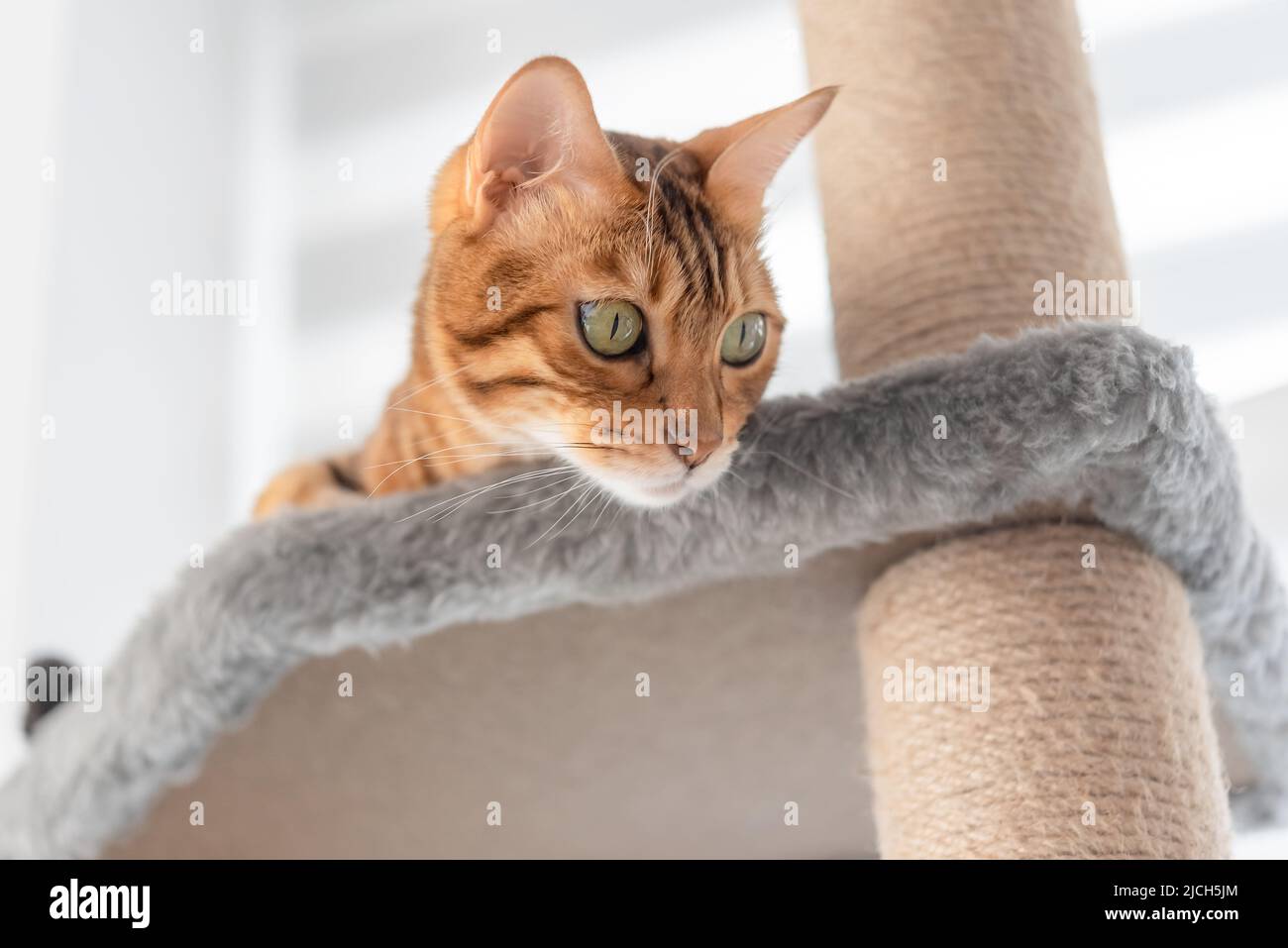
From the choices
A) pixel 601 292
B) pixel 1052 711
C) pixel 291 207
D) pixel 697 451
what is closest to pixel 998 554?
pixel 1052 711

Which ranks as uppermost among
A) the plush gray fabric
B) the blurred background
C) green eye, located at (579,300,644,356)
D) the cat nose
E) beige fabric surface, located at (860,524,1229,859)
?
the blurred background

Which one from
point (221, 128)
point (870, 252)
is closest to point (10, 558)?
point (221, 128)

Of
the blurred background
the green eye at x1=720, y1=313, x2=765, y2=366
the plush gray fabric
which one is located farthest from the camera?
the blurred background

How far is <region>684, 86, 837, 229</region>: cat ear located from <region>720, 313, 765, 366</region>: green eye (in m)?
0.11

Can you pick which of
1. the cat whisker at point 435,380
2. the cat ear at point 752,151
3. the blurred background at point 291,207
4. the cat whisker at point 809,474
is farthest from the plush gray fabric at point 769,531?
the blurred background at point 291,207

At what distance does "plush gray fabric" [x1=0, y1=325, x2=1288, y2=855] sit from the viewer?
747 millimetres

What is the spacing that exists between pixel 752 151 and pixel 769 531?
370 millimetres

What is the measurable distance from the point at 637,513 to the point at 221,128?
2076 mm

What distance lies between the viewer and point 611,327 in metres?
0.84

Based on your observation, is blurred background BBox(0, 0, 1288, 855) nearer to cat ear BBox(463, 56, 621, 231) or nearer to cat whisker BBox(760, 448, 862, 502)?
cat ear BBox(463, 56, 621, 231)

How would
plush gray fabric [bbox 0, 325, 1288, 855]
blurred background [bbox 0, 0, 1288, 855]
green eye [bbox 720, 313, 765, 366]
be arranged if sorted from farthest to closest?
blurred background [bbox 0, 0, 1288, 855] → green eye [bbox 720, 313, 765, 366] → plush gray fabric [bbox 0, 325, 1288, 855]

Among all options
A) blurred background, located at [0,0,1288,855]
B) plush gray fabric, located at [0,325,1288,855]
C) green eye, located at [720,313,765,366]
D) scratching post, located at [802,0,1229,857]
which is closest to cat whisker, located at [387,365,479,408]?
plush gray fabric, located at [0,325,1288,855]
